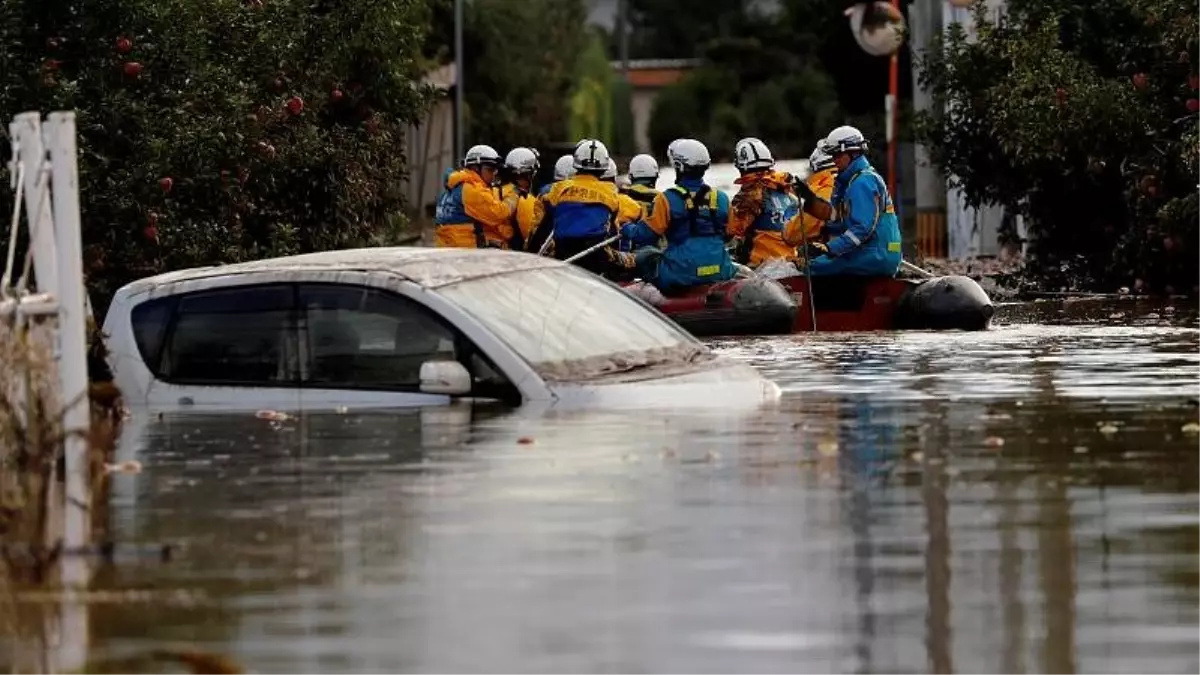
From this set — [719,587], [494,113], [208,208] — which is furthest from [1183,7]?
[494,113]

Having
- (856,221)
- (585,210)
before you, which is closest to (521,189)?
(585,210)

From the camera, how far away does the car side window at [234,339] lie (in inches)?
589

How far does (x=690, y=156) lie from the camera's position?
24703 mm

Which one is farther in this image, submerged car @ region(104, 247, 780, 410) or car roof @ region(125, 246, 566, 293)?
car roof @ region(125, 246, 566, 293)

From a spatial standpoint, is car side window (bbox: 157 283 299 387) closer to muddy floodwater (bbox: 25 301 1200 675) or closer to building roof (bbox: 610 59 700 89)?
muddy floodwater (bbox: 25 301 1200 675)

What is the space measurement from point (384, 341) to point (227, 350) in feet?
2.52

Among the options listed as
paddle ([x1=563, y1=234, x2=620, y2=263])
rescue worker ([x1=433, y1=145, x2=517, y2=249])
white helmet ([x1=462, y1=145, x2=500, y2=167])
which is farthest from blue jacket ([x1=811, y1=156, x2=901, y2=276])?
white helmet ([x1=462, y1=145, x2=500, y2=167])

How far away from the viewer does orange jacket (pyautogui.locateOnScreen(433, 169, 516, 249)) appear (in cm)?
2872

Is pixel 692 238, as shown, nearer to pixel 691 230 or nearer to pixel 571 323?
pixel 691 230

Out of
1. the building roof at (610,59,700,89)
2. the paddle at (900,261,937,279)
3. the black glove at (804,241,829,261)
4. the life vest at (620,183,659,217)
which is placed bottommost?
the paddle at (900,261,937,279)

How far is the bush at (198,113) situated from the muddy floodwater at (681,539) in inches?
264

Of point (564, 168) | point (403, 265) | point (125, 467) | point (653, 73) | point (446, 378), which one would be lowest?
point (125, 467)

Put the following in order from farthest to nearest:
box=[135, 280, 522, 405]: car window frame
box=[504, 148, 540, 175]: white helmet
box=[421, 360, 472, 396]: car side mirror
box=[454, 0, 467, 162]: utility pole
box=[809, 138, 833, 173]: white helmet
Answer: box=[454, 0, 467, 162]: utility pole < box=[504, 148, 540, 175]: white helmet < box=[809, 138, 833, 173]: white helmet < box=[135, 280, 522, 405]: car window frame < box=[421, 360, 472, 396]: car side mirror

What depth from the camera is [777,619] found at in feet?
29.5
